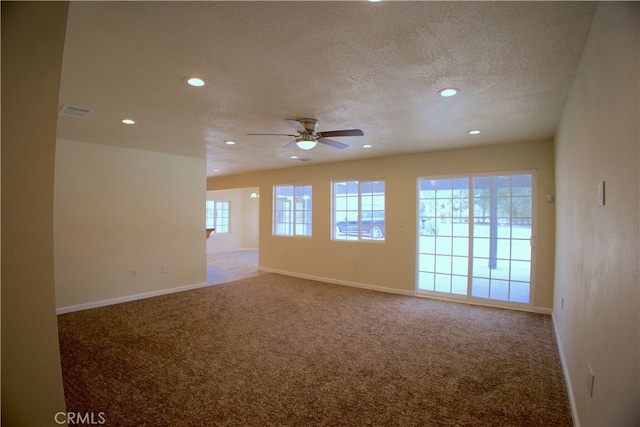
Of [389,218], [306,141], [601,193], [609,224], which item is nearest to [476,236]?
[389,218]

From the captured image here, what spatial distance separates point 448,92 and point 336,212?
4139mm

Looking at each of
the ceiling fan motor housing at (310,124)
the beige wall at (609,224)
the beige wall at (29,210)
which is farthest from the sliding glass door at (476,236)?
the beige wall at (29,210)

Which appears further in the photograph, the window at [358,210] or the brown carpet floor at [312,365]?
the window at [358,210]

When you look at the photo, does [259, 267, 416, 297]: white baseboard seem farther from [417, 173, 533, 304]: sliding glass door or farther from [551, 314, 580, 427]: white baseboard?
[551, 314, 580, 427]: white baseboard

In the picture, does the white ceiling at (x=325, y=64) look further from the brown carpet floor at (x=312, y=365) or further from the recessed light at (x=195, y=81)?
the brown carpet floor at (x=312, y=365)

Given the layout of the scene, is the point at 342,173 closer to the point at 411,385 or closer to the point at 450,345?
the point at 450,345

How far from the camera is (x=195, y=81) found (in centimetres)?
254

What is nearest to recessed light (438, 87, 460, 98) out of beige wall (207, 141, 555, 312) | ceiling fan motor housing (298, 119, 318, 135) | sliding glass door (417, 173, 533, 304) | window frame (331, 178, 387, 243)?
ceiling fan motor housing (298, 119, 318, 135)

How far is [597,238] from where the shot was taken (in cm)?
169

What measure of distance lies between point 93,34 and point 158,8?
1.84 feet

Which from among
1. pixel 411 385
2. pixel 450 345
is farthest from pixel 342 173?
pixel 411 385

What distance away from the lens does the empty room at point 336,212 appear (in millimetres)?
1135

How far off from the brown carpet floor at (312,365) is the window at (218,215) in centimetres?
638

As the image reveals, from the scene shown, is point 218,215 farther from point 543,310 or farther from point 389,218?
point 543,310
